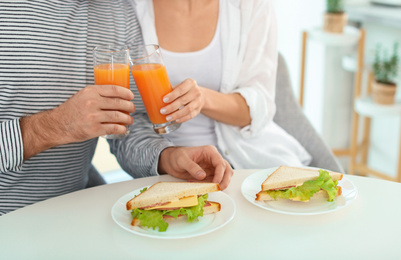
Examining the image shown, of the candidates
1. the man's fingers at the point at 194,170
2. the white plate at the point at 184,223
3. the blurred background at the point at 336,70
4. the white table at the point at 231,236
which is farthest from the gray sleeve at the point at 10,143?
the blurred background at the point at 336,70

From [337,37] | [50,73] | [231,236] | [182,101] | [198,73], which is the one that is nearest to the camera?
[231,236]

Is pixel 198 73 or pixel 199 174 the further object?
pixel 198 73

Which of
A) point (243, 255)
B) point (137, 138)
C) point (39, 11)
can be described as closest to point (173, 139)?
point (137, 138)

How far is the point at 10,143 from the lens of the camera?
1272mm

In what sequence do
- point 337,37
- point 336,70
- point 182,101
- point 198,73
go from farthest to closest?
1. point 336,70
2. point 337,37
3. point 198,73
4. point 182,101

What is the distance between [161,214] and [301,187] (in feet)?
1.06

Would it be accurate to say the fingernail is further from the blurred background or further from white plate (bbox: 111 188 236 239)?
the blurred background

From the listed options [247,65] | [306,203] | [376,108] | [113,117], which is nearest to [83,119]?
[113,117]

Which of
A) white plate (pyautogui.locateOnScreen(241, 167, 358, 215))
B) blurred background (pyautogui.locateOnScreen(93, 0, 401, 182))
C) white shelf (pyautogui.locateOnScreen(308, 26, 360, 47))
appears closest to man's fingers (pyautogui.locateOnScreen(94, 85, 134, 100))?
white plate (pyautogui.locateOnScreen(241, 167, 358, 215))

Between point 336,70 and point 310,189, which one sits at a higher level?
point 310,189

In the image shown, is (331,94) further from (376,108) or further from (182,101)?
(182,101)

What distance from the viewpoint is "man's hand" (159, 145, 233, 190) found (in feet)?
4.06

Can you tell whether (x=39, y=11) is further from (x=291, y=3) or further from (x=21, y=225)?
(x=291, y=3)

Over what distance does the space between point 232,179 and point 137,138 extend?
0.40 m
